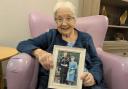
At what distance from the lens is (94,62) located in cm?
145

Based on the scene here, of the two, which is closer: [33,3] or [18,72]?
[18,72]

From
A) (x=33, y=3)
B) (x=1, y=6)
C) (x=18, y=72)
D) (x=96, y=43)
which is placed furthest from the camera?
(x=33, y=3)

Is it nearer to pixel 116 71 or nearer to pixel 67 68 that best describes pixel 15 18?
pixel 67 68

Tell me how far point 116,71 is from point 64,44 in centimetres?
36

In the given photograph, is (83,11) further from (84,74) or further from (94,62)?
(84,74)

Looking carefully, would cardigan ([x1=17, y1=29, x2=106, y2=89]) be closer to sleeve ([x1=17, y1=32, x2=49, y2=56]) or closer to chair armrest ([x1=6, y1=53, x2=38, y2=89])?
sleeve ([x1=17, y1=32, x2=49, y2=56])

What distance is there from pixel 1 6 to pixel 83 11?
2.79ft

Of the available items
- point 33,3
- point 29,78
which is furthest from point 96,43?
point 33,3

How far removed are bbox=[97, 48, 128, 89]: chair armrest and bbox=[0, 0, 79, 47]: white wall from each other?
101cm

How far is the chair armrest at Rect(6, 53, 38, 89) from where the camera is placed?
123 cm

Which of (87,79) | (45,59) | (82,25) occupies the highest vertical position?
(82,25)

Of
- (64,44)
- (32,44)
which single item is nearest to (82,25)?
(64,44)

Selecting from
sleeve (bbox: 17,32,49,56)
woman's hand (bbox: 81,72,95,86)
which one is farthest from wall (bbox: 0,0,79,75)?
woman's hand (bbox: 81,72,95,86)

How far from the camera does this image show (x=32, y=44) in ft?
4.65
